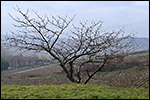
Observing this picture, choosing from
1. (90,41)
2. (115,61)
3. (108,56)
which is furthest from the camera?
(115,61)

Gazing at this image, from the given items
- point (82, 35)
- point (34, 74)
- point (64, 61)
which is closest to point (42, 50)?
point (64, 61)

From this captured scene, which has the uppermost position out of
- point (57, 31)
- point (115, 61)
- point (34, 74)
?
point (57, 31)

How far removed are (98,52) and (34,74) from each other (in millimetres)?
14024

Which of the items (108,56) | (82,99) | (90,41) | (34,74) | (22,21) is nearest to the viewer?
(82,99)

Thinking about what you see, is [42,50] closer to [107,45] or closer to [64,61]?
[64,61]

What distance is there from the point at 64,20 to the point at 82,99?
2.91 meters

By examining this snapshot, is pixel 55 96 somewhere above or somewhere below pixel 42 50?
below

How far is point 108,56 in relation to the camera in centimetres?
835

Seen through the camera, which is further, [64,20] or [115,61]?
[115,61]

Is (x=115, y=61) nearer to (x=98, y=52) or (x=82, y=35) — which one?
(x=98, y=52)

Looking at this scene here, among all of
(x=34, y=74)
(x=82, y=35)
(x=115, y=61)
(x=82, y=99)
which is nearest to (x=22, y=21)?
(x=82, y=35)

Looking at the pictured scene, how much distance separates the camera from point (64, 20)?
7555 mm

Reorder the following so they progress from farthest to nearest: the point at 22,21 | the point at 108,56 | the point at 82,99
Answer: the point at 108,56 → the point at 22,21 → the point at 82,99

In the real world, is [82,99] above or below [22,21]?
below
